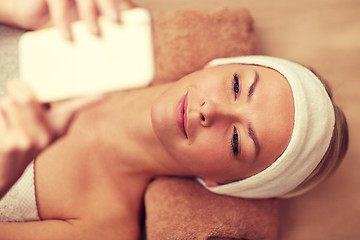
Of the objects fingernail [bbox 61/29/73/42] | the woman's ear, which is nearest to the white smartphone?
fingernail [bbox 61/29/73/42]

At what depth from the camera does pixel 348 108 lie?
3.85 ft

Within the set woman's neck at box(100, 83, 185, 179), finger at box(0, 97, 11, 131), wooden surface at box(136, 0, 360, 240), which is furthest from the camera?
wooden surface at box(136, 0, 360, 240)

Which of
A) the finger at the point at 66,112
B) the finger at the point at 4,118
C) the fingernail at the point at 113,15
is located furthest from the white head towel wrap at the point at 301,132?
the finger at the point at 4,118

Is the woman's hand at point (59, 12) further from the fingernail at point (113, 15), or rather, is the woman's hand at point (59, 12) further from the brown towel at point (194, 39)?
the brown towel at point (194, 39)

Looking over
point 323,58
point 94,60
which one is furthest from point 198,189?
point 323,58

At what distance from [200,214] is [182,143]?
234 mm

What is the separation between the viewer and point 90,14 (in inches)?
29.7

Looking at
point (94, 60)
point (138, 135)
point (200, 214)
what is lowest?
point (200, 214)

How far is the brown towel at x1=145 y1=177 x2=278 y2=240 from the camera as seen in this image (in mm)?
969

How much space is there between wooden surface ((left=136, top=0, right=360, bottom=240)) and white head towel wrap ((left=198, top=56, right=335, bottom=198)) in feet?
0.93

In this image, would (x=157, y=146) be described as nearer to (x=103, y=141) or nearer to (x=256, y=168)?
(x=103, y=141)

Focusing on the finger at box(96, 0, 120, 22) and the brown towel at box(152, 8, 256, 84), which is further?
the brown towel at box(152, 8, 256, 84)

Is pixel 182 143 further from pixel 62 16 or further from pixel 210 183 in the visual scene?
pixel 62 16

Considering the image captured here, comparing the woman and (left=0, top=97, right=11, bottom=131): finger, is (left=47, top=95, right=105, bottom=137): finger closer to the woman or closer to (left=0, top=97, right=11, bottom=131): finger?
(left=0, top=97, right=11, bottom=131): finger
